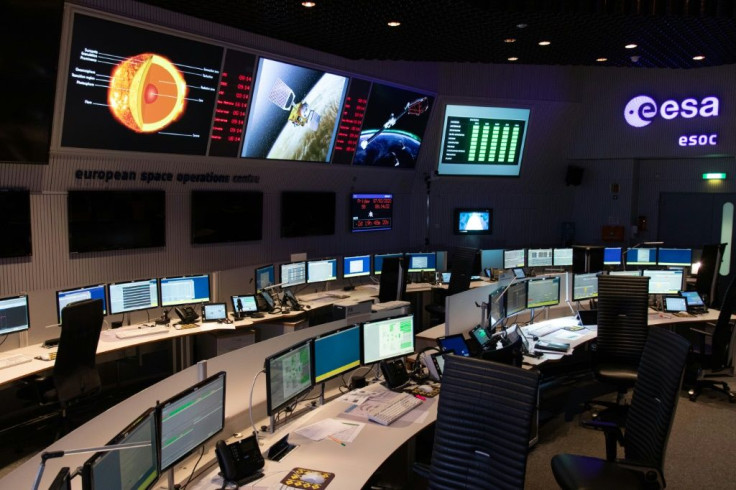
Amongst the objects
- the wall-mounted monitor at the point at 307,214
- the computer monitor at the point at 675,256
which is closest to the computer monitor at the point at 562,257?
the computer monitor at the point at 675,256

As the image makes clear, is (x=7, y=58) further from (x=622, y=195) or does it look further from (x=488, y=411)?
(x=622, y=195)

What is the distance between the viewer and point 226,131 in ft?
22.4

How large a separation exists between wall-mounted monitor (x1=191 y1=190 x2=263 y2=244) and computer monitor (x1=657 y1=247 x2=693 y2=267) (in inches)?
220

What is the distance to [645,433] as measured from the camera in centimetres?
358

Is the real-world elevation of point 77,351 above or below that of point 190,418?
below

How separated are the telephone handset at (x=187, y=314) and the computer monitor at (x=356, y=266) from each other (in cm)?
245

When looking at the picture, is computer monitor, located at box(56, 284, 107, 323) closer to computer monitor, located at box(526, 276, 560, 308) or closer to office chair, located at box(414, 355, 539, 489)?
office chair, located at box(414, 355, 539, 489)

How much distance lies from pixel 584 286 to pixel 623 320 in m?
0.94

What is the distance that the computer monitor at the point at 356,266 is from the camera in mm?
8016

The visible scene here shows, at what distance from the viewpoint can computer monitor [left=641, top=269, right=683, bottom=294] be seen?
6863mm

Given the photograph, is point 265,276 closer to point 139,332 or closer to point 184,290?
point 184,290

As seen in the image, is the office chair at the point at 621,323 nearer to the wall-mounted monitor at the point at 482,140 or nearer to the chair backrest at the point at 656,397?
the chair backrest at the point at 656,397

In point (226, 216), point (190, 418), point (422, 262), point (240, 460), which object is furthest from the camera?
point (422, 262)

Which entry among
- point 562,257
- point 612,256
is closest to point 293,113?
point 562,257
